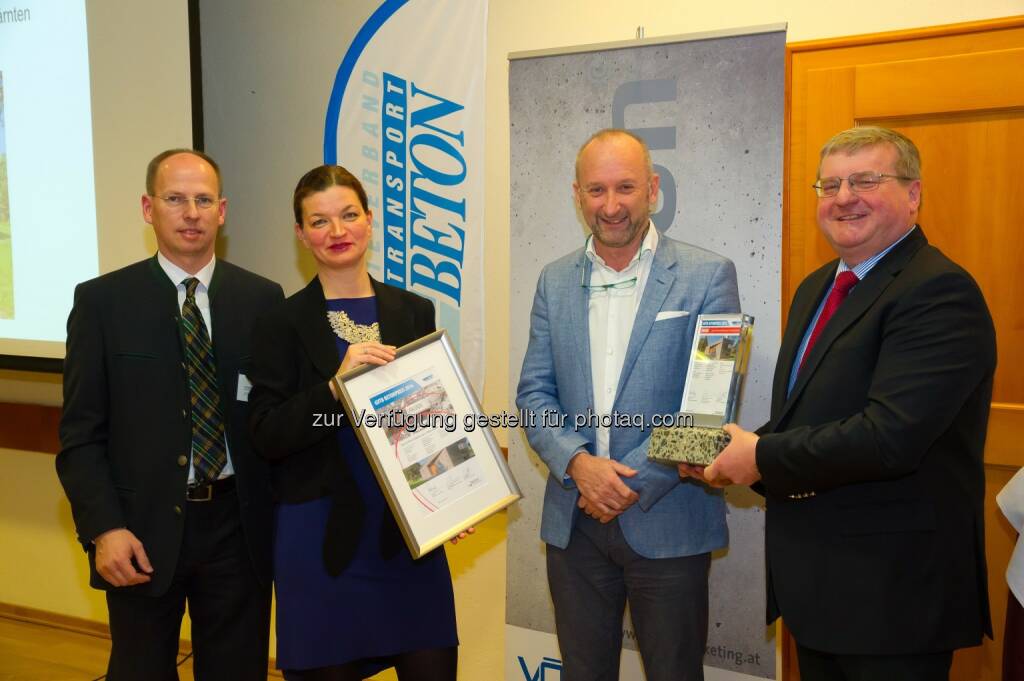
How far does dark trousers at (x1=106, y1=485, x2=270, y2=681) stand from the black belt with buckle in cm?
2

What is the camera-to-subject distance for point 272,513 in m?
2.35

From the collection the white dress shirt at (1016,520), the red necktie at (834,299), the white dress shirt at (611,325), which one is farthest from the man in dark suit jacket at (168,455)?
the white dress shirt at (1016,520)

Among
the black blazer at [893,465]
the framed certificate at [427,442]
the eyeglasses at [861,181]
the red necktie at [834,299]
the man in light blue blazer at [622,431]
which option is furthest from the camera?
the man in light blue blazer at [622,431]

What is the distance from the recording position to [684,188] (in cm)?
253

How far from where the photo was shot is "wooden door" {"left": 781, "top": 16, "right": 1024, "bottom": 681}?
257cm

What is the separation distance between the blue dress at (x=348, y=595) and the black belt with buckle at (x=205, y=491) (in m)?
0.26

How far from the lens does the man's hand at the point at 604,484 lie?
2070 mm

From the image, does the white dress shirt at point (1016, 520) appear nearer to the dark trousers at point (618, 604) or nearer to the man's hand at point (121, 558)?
the dark trousers at point (618, 604)

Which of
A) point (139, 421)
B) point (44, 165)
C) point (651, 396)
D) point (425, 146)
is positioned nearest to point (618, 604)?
point (651, 396)

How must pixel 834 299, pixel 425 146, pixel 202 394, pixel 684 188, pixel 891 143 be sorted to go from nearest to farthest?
1. pixel 891 143
2. pixel 834 299
3. pixel 202 394
4. pixel 684 188
5. pixel 425 146

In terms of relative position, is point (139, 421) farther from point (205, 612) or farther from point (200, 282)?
point (205, 612)

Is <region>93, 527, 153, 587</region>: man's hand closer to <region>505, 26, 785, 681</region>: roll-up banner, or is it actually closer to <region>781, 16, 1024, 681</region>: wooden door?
<region>505, 26, 785, 681</region>: roll-up banner

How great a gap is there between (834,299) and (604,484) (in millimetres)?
710

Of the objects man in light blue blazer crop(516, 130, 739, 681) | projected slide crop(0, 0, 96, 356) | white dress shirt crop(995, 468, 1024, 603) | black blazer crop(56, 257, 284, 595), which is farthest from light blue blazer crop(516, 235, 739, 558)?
projected slide crop(0, 0, 96, 356)
